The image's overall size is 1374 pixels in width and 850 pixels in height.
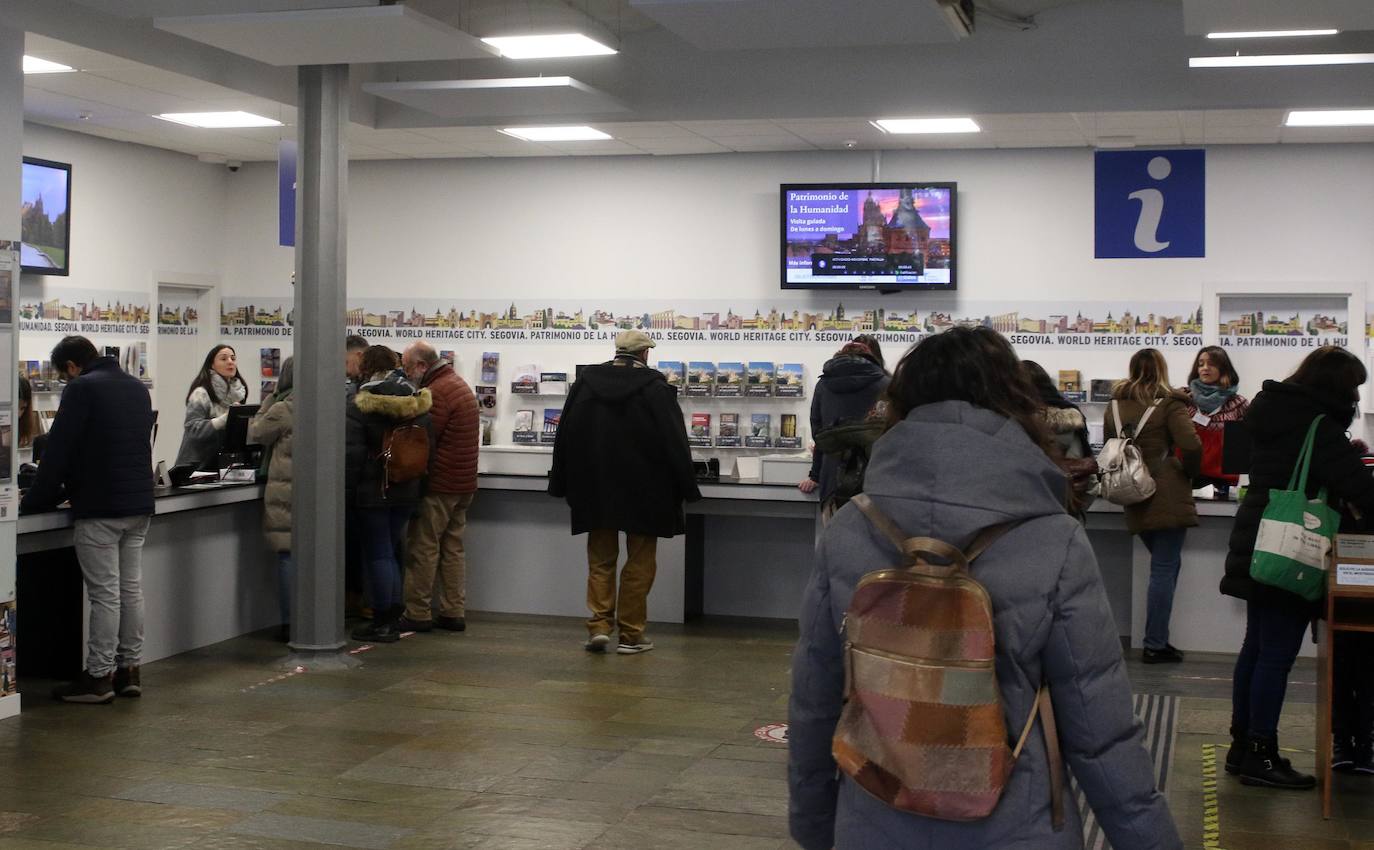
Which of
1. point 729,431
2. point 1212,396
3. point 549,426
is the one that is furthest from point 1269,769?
point 549,426

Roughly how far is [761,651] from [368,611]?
240 cm

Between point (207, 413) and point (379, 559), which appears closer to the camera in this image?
point (379, 559)

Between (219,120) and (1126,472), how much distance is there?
230 inches

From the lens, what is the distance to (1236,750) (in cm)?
546

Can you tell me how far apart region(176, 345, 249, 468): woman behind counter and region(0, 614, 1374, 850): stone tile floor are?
1186 mm

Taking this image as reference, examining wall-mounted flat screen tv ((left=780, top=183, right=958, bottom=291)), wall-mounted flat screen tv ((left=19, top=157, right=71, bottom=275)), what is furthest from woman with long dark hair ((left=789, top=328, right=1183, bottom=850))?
wall-mounted flat screen tv ((left=19, top=157, right=71, bottom=275))

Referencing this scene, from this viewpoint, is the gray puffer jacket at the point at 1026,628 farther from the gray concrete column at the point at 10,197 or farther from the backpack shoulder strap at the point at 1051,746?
the gray concrete column at the point at 10,197

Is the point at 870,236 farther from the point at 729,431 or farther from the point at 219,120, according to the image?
the point at 219,120

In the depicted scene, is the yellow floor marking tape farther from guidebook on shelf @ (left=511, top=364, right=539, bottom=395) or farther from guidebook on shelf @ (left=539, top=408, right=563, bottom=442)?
guidebook on shelf @ (left=511, top=364, right=539, bottom=395)

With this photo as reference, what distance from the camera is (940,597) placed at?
2197 mm

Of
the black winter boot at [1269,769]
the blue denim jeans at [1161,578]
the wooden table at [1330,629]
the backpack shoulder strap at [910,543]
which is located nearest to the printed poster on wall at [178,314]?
the blue denim jeans at [1161,578]

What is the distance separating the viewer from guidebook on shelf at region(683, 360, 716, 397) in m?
10.4

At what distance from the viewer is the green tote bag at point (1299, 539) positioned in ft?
16.3

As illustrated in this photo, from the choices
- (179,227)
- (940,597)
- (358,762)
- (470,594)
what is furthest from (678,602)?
(940,597)
